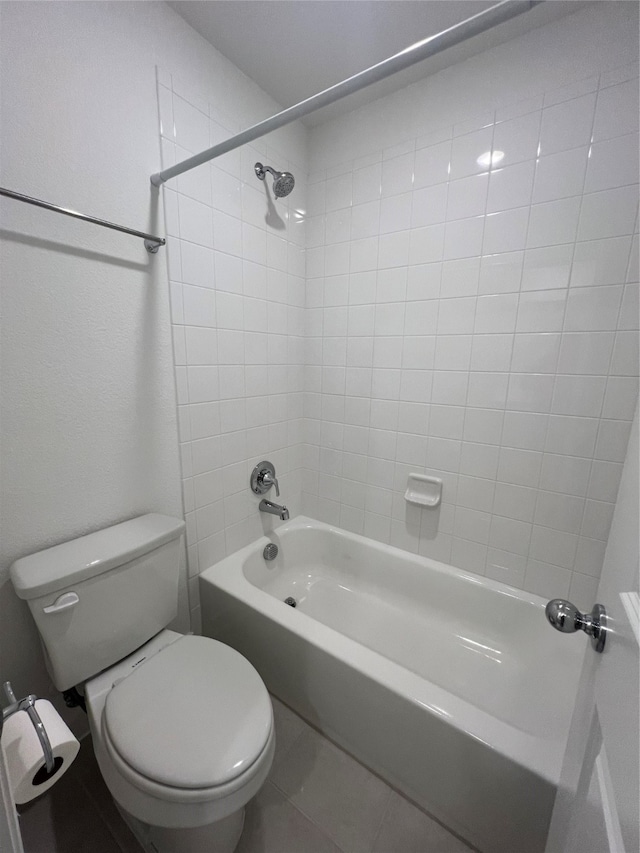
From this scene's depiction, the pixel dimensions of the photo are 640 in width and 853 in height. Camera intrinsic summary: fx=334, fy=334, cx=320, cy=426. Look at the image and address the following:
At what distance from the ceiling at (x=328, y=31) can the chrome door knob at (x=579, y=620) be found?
1.71 m

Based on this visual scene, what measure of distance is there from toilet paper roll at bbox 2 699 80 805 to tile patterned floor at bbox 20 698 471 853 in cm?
73

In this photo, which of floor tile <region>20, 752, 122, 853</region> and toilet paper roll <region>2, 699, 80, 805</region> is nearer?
toilet paper roll <region>2, 699, 80, 805</region>

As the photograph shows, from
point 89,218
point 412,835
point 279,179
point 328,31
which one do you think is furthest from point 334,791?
point 328,31

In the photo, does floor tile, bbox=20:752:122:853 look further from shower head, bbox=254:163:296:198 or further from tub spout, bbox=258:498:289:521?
shower head, bbox=254:163:296:198

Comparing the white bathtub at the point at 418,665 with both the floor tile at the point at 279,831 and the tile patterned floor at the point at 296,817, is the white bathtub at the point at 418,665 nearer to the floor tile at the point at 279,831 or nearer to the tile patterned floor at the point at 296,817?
the tile patterned floor at the point at 296,817

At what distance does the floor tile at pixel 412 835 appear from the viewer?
956mm

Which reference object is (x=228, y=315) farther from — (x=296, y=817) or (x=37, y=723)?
(x=296, y=817)

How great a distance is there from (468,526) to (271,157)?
185 cm

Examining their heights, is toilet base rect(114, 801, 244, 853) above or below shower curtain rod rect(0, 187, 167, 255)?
below

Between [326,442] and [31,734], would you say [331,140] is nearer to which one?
[326,442]

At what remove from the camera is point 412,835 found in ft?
3.21

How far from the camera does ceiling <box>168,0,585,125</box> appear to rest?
3.45 ft

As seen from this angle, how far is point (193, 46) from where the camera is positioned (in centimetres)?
115

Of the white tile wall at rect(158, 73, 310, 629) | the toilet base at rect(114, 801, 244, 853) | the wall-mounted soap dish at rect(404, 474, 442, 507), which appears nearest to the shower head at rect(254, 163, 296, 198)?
the white tile wall at rect(158, 73, 310, 629)
